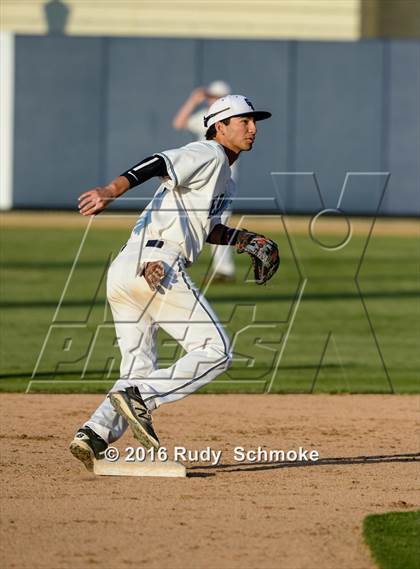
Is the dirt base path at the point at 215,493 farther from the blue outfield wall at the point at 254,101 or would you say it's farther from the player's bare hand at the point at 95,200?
the blue outfield wall at the point at 254,101

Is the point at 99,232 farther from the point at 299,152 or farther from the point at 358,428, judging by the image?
the point at 358,428

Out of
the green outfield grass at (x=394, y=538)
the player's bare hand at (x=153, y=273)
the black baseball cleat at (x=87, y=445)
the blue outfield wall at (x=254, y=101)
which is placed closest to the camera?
the green outfield grass at (x=394, y=538)

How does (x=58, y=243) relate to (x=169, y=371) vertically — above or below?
below

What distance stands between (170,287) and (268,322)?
737 centimetres

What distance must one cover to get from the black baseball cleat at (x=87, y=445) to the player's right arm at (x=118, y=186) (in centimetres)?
134

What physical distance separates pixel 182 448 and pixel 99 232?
643 inches

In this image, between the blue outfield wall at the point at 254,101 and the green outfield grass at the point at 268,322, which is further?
the blue outfield wall at the point at 254,101

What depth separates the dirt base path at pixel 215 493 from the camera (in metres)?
5.88

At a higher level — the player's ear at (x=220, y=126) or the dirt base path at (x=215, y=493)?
the player's ear at (x=220, y=126)

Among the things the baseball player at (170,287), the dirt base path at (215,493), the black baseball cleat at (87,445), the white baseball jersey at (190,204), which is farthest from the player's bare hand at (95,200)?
the dirt base path at (215,493)

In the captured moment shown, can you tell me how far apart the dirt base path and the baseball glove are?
121 centimetres

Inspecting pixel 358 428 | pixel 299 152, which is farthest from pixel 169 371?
pixel 299 152

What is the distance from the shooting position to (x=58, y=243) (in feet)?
73.3

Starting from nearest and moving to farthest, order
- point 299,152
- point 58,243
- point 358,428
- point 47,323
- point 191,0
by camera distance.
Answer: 1. point 358,428
2. point 47,323
3. point 58,243
4. point 299,152
5. point 191,0
